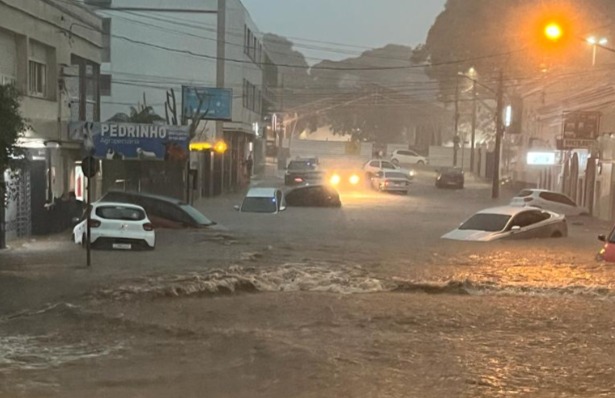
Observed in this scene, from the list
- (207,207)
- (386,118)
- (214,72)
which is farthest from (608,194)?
(386,118)

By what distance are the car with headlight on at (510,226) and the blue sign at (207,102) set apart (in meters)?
20.7

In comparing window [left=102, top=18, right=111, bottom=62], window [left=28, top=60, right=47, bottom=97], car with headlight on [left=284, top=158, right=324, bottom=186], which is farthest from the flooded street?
car with headlight on [left=284, top=158, right=324, bottom=186]

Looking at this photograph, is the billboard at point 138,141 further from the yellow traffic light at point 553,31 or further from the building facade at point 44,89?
the yellow traffic light at point 553,31

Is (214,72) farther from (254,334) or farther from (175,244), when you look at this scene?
(254,334)

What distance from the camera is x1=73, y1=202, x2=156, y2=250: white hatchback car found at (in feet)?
75.8

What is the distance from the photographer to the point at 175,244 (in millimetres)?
25938

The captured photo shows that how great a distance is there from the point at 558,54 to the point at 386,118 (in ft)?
145

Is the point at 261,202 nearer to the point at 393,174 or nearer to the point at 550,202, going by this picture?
the point at 550,202

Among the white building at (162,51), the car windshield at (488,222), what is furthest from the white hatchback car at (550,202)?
the white building at (162,51)

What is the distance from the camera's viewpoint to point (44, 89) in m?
28.7

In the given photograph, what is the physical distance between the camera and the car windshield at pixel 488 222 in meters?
28.4

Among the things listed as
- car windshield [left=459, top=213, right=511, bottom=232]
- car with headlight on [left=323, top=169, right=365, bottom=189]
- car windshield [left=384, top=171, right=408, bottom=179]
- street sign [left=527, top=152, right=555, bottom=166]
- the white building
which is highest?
the white building

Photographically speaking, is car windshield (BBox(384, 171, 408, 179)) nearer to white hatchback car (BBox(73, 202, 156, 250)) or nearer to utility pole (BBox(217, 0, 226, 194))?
utility pole (BBox(217, 0, 226, 194))

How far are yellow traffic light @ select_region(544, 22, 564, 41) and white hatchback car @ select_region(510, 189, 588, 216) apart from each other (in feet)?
62.9
